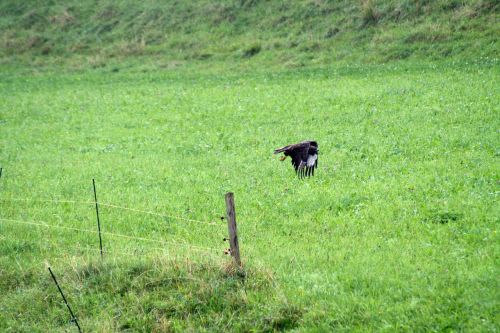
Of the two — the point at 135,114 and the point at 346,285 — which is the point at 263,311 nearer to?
the point at 346,285

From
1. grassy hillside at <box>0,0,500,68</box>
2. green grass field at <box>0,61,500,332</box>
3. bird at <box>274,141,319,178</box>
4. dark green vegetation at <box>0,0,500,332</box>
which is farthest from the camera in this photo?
grassy hillside at <box>0,0,500,68</box>

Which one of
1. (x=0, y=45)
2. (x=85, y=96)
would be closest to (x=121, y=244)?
(x=85, y=96)

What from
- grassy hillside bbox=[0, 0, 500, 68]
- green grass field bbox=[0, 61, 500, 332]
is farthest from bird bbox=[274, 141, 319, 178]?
grassy hillside bbox=[0, 0, 500, 68]

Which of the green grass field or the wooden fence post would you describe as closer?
the green grass field

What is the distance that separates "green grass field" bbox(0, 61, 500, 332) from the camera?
7.77 meters

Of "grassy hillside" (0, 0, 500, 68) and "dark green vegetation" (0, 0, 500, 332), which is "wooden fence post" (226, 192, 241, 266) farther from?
"grassy hillside" (0, 0, 500, 68)

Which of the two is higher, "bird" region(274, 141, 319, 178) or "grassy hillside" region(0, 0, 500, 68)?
"grassy hillside" region(0, 0, 500, 68)

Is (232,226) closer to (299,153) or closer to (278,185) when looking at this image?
(299,153)

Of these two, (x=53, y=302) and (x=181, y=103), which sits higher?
(x=181, y=103)

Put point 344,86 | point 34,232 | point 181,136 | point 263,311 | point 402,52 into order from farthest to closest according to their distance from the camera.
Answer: point 402,52 → point 344,86 → point 181,136 → point 34,232 → point 263,311

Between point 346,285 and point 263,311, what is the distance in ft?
3.82

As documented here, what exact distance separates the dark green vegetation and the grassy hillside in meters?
0.15

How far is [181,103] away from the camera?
80.5 ft

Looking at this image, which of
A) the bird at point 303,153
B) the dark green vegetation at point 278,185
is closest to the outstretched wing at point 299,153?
the bird at point 303,153
